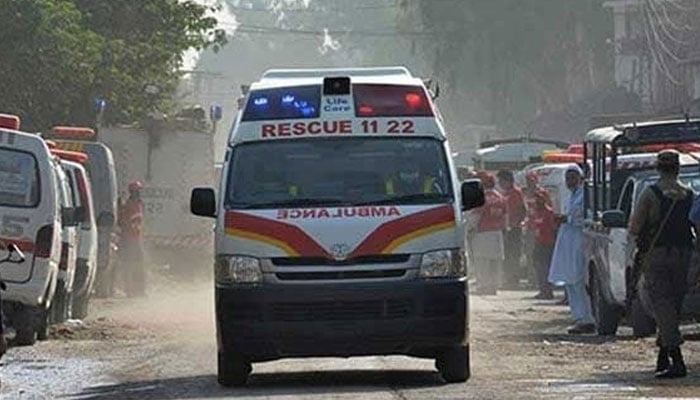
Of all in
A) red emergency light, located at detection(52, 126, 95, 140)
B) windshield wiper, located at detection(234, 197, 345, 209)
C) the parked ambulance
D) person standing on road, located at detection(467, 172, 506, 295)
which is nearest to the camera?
windshield wiper, located at detection(234, 197, 345, 209)

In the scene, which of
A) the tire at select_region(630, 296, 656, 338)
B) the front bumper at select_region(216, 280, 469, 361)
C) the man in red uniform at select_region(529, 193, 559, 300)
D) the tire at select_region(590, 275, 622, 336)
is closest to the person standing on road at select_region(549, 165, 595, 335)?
the tire at select_region(590, 275, 622, 336)

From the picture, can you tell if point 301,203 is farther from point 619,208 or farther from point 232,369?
point 619,208

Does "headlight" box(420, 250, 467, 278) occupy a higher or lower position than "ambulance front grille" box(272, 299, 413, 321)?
higher

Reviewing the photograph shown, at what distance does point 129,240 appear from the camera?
35.1 m

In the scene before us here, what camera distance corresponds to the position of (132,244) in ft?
115

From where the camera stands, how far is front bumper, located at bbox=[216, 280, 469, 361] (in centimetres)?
1650

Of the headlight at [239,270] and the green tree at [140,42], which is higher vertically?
the green tree at [140,42]

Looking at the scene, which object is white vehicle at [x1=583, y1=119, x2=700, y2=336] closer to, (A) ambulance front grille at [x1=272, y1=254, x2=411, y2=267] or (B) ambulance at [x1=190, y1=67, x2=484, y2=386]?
(B) ambulance at [x1=190, y1=67, x2=484, y2=386]

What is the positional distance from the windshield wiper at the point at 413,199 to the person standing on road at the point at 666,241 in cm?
180

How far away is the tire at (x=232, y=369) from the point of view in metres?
16.9

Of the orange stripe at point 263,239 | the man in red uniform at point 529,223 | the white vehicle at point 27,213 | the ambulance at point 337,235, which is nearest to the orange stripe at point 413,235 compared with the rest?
the ambulance at point 337,235

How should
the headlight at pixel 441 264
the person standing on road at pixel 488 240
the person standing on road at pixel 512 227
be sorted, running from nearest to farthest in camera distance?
the headlight at pixel 441 264 < the person standing on road at pixel 488 240 < the person standing on road at pixel 512 227

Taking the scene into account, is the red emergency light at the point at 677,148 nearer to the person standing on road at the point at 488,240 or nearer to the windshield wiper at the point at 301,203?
the person standing on road at the point at 488,240

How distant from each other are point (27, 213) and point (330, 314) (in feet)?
19.3
